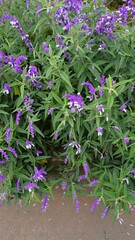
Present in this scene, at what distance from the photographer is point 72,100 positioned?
1.85m

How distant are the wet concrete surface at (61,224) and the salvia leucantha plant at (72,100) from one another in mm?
378

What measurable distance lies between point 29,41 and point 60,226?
145cm

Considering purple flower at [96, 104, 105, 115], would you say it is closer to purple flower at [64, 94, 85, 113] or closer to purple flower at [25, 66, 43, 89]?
purple flower at [64, 94, 85, 113]

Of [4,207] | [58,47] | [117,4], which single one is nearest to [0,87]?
[58,47]

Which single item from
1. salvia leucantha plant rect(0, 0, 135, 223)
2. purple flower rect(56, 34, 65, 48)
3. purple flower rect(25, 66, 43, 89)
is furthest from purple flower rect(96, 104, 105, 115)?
purple flower rect(56, 34, 65, 48)

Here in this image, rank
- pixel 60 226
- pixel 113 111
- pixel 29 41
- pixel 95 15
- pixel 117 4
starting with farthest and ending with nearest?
pixel 117 4 → pixel 60 226 → pixel 29 41 → pixel 95 15 → pixel 113 111

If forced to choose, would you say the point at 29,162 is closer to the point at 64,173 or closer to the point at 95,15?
the point at 64,173

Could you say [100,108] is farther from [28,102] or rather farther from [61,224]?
[61,224]

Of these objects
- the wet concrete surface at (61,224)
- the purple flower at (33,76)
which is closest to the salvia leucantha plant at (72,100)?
the purple flower at (33,76)

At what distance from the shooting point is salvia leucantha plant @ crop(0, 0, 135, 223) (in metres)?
2.01

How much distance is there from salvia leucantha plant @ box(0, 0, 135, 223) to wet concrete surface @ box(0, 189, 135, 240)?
1.24 ft

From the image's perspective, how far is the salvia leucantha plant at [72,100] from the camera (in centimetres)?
201

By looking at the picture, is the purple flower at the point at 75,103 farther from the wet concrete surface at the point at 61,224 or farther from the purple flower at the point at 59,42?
the wet concrete surface at the point at 61,224

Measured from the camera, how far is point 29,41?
232 cm
